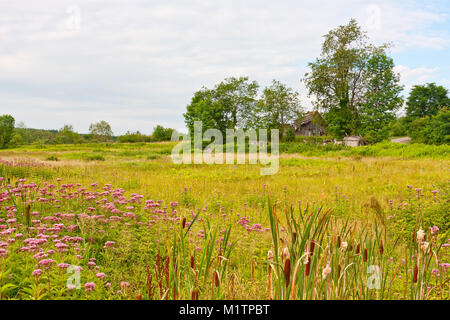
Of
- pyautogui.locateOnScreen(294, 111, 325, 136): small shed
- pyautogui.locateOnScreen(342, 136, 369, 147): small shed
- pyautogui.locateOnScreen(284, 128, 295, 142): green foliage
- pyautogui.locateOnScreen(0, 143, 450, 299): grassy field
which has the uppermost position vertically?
pyautogui.locateOnScreen(294, 111, 325, 136): small shed

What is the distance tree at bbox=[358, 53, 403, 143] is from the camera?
99.0 ft

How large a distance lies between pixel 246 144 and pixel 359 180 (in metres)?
28.0

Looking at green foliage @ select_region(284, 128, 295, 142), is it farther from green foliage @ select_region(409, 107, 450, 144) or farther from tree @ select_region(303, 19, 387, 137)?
green foliage @ select_region(409, 107, 450, 144)

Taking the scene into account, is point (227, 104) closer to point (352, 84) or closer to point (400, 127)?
point (352, 84)

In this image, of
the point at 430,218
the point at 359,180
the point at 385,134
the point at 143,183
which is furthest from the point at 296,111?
the point at 430,218

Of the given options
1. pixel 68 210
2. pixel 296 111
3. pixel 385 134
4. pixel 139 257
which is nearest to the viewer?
pixel 139 257

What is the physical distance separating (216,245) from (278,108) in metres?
36.2

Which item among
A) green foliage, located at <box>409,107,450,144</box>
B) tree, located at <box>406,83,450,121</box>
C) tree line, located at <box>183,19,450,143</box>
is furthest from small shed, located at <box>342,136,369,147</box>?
tree, located at <box>406,83,450,121</box>

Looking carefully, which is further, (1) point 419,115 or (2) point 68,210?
(1) point 419,115

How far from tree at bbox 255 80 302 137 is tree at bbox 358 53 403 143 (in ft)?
29.6

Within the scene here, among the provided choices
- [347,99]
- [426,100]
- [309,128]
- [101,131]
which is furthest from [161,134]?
[426,100]

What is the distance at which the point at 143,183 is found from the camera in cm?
993

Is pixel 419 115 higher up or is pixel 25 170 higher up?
pixel 419 115
